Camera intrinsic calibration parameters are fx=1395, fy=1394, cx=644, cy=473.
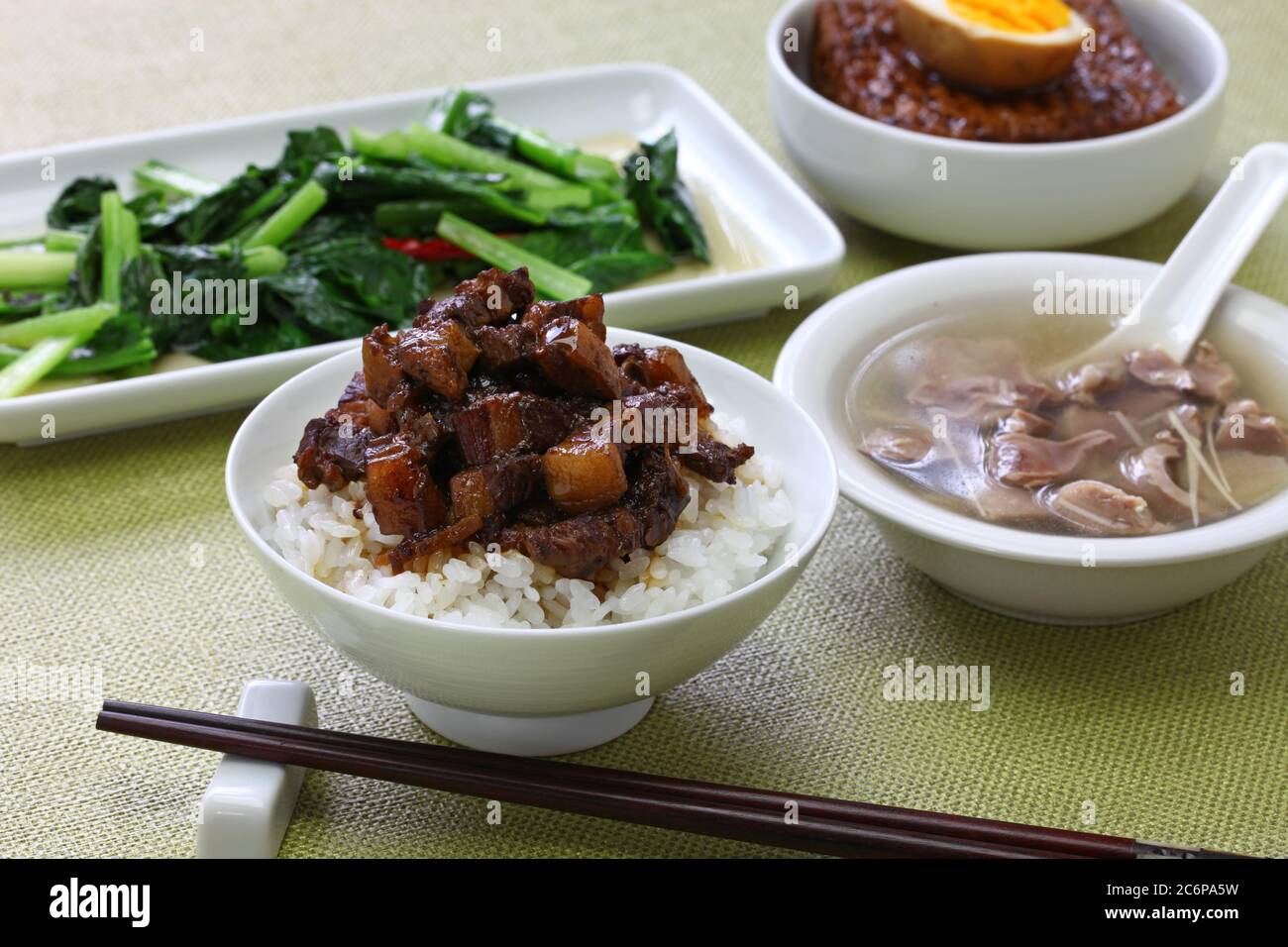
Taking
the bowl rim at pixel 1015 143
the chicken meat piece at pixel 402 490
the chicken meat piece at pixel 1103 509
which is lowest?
the chicken meat piece at pixel 1103 509

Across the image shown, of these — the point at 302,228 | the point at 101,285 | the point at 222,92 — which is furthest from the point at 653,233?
the point at 222,92

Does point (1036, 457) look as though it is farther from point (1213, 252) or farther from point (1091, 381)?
point (1213, 252)

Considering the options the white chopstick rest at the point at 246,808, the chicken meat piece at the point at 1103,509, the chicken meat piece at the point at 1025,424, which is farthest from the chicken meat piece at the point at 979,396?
the white chopstick rest at the point at 246,808

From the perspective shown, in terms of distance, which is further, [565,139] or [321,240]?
[565,139]

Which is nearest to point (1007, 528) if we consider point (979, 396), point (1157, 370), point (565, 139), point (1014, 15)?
point (979, 396)

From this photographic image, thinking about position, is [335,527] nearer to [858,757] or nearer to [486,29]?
[858,757]

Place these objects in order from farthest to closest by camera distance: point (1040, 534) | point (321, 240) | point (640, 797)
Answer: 1. point (321, 240)
2. point (1040, 534)
3. point (640, 797)

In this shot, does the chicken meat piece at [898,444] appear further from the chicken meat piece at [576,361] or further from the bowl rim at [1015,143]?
the bowl rim at [1015,143]
